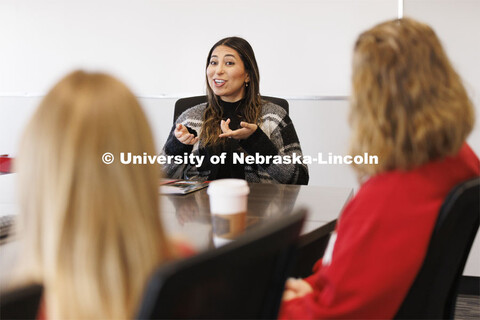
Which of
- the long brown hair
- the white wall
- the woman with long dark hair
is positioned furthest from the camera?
the white wall

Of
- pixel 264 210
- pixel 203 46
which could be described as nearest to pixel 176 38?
pixel 203 46

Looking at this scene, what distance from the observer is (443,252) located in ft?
3.11

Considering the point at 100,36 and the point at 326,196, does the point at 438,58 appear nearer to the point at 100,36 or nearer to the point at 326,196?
the point at 326,196

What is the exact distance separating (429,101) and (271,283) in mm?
473

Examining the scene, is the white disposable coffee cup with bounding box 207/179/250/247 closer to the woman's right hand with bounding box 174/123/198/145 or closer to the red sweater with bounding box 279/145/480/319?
the red sweater with bounding box 279/145/480/319

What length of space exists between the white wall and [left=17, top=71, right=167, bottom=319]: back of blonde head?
218cm

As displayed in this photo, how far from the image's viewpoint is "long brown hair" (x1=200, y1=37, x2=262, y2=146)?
7.98 feet

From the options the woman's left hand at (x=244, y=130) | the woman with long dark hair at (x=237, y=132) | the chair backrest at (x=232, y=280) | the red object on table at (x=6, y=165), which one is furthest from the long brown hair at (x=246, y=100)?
the chair backrest at (x=232, y=280)

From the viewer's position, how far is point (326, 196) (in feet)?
5.83

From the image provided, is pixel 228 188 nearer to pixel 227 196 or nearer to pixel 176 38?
pixel 227 196

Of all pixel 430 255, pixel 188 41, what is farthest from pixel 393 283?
pixel 188 41

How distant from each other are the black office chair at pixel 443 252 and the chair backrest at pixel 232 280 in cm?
32

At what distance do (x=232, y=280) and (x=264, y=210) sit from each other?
909 mm

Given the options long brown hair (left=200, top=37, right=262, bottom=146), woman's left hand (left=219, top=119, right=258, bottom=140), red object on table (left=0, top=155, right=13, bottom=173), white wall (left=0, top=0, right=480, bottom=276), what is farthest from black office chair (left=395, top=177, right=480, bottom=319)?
red object on table (left=0, top=155, right=13, bottom=173)
